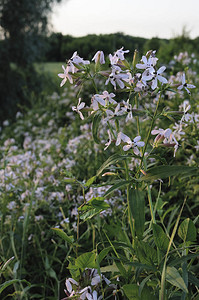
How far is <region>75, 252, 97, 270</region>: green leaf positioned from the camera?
1.12 meters

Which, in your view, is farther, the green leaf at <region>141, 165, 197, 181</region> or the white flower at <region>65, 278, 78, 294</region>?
the white flower at <region>65, 278, 78, 294</region>

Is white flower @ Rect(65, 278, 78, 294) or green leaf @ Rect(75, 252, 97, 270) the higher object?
green leaf @ Rect(75, 252, 97, 270)

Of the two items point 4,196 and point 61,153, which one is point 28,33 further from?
point 4,196

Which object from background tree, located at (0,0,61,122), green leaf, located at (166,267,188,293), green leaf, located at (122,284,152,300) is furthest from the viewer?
background tree, located at (0,0,61,122)

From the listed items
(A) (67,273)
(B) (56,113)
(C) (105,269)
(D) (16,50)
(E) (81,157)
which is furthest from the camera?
(D) (16,50)

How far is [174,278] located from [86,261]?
0.29m

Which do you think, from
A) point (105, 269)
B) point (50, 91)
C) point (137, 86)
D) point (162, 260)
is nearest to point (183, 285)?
point (162, 260)

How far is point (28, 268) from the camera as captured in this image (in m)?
1.99

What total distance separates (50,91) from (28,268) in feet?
14.8

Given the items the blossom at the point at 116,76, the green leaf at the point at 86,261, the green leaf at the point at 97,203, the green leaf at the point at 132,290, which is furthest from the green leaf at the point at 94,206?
the blossom at the point at 116,76

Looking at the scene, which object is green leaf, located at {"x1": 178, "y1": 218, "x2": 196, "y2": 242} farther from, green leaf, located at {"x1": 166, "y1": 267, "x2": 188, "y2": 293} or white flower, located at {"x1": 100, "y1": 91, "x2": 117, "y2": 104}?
white flower, located at {"x1": 100, "y1": 91, "x2": 117, "y2": 104}

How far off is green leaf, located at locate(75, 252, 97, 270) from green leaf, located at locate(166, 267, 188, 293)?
0.24 meters

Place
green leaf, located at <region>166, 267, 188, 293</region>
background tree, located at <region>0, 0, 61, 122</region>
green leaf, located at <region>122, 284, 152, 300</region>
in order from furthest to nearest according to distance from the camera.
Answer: background tree, located at <region>0, 0, 61, 122</region>
green leaf, located at <region>122, 284, 152, 300</region>
green leaf, located at <region>166, 267, 188, 293</region>

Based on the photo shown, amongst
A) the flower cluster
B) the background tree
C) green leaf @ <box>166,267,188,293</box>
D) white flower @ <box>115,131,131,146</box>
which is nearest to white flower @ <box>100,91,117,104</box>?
the flower cluster
